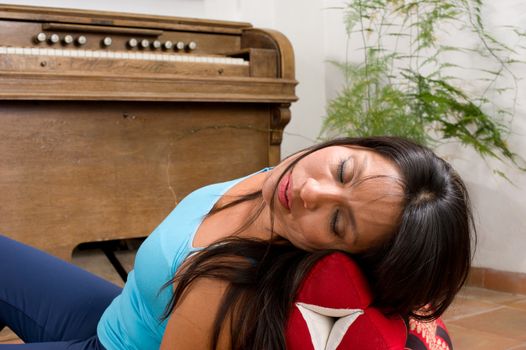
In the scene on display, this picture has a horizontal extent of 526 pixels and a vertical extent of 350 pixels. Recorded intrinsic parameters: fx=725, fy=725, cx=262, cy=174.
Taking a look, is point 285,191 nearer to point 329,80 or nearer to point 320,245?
point 320,245

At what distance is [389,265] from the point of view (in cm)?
105

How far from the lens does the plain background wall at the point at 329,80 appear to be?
2789 mm

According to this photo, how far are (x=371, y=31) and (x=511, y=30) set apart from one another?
73 cm

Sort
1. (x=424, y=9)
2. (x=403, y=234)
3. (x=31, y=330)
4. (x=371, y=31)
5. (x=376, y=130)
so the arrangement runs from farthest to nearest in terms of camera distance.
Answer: (x=371, y=31)
(x=424, y=9)
(x=376, y=130)
(x=31, y=330)
(x=403, y=234)

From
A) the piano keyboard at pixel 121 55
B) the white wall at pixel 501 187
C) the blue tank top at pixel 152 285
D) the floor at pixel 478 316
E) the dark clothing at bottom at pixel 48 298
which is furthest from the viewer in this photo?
the white wall at pixel 501 187

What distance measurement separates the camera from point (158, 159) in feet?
9.03

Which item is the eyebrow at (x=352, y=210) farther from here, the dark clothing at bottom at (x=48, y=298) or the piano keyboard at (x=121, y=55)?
the piano keyboard at (x=121, y=55)

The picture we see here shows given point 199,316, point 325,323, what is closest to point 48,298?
point 199,316

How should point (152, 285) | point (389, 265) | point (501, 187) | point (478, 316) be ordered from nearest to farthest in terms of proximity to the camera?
point (389, 265) < point (152, 285) < point (478, 316) < point (501, 187)

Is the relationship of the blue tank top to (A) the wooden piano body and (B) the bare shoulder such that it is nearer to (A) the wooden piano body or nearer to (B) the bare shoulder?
(B) the bare shoulder

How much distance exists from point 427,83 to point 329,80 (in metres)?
0.93

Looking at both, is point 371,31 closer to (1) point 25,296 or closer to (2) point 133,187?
(2) point 133,187

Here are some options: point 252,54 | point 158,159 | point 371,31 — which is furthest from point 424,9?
point 158,159

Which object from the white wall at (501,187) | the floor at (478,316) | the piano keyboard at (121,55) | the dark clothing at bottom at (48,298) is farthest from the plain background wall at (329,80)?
the dark clothing at bottom at (48,298)
